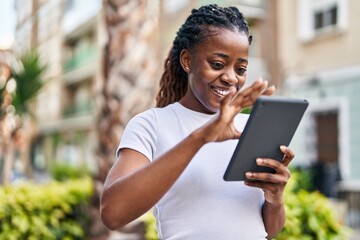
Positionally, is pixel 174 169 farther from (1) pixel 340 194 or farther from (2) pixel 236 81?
(1) pixel 340 194

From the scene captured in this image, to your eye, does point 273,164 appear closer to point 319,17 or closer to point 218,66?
point 218,66

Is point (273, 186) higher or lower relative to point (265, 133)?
lower

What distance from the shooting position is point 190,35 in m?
1.69

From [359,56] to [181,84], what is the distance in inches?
516

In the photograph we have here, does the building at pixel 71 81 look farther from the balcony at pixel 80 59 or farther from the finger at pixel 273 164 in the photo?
the finger at pixel 273 164

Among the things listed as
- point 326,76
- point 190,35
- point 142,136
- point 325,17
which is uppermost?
point 325,17

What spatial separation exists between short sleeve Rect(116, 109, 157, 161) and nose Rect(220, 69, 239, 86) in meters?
0.22

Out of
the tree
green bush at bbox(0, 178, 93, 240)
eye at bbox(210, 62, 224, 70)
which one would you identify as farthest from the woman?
the tree

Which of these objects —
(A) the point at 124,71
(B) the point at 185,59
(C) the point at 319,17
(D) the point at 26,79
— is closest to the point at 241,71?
(B) the point at 185,59

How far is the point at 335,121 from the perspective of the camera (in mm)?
15086

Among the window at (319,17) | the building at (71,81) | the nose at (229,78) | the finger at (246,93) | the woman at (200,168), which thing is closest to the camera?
the finger at (246,93)

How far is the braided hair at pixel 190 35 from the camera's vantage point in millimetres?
A: 1640

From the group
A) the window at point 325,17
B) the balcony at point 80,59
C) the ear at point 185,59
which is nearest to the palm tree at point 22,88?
the ear at point 185,59

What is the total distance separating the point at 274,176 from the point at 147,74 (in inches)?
168
